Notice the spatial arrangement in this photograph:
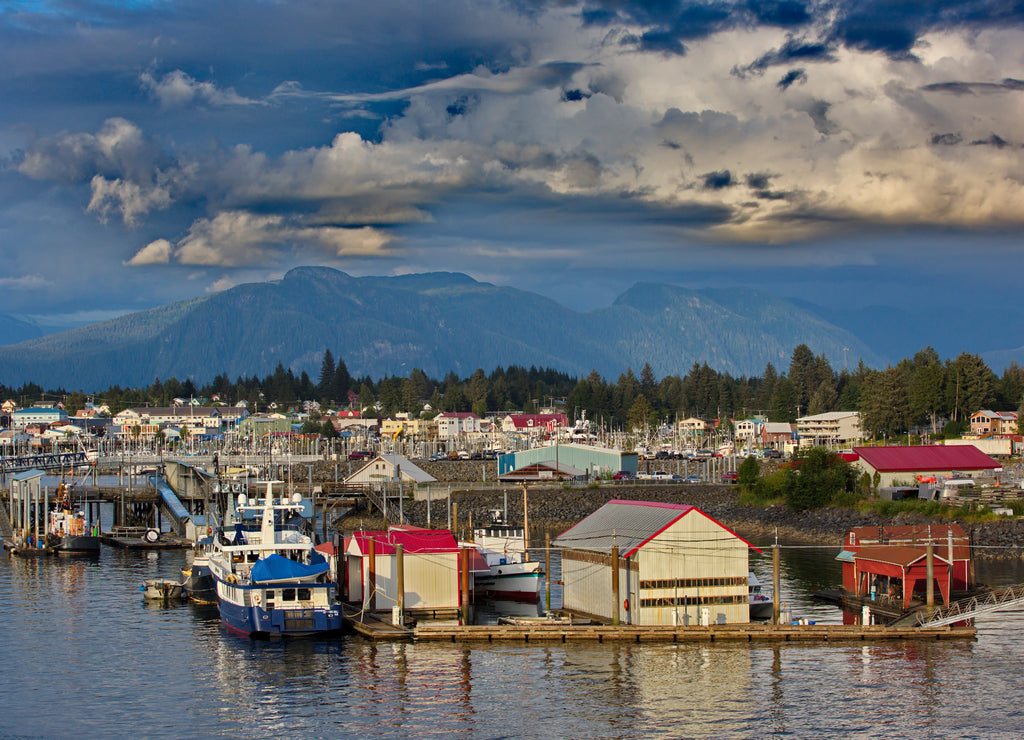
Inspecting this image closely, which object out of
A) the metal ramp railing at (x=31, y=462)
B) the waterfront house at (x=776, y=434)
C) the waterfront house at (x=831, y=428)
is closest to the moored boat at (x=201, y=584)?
the metal ramp railing at (x=31, y=462)

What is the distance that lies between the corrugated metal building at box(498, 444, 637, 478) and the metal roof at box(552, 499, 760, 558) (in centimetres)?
7109

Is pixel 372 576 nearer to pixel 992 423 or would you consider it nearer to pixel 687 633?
pixel 687 633

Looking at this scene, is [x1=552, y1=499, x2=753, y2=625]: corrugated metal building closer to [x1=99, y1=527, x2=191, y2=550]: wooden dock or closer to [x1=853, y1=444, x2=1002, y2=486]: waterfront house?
[x1=99, y1=527, x2=191, y2=550]: wooden dock

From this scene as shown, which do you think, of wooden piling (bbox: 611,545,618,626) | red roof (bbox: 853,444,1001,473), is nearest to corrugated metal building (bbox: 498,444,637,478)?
red roof (bbox: 853,444,1001,473)

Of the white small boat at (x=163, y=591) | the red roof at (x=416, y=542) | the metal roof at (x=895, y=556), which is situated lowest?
the white small boat at (x=163, y=591)

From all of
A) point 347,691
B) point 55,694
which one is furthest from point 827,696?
point 55,694

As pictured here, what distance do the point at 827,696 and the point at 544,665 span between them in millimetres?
10176

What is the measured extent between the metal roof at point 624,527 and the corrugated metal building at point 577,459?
233 ft

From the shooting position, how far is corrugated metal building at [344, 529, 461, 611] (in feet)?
163

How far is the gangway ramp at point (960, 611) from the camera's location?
153ft

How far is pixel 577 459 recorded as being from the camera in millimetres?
128625

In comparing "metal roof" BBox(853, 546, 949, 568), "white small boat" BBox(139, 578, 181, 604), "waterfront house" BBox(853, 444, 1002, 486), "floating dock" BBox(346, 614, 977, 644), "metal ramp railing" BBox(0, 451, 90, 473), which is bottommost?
"floating dock" BBox(346, 614, 977, 644)

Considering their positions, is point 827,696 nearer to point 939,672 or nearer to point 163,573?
point 939,672

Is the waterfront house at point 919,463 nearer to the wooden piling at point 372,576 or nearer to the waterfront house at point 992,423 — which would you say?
the waterfront house at point 992,423
